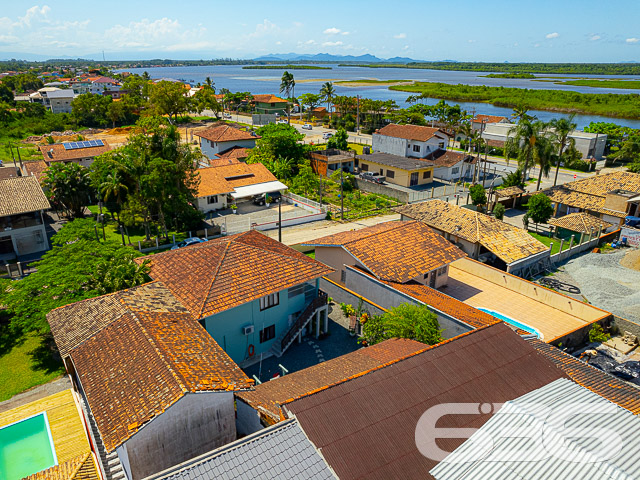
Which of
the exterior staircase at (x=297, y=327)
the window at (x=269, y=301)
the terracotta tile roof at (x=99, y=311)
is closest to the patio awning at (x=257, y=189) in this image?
the exterior staircase at (x=297, y=327)

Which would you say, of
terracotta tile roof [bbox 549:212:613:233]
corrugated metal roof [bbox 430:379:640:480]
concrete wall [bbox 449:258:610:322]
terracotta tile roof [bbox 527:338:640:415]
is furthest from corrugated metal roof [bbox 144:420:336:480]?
terracotta tile roof [bbox 549:212:613:233]

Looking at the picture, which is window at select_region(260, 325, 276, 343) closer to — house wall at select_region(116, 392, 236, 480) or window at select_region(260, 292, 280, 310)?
window at select_region(260, 292, 280, 310)

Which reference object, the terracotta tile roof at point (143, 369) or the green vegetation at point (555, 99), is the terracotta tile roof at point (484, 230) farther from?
the green vegetation at point (555, 99)

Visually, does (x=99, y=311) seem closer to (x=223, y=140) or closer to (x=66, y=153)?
(x=66, y=153)

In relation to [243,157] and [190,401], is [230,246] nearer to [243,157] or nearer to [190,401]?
[190,401]

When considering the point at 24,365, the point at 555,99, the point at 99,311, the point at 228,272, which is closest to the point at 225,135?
the point at 228,272

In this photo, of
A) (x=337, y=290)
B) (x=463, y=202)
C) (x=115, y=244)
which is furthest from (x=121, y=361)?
(x=463, y=202)
